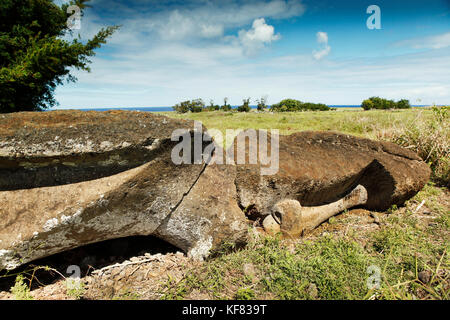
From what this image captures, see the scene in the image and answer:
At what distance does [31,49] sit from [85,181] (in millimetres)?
3427

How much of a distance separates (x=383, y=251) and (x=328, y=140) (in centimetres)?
195

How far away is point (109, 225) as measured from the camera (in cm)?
246

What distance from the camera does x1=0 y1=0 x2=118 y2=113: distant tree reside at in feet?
13.2

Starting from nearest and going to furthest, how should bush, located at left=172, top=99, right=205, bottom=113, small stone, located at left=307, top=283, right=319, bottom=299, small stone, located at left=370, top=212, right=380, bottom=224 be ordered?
small stone, located at left=307, top=283, right=319, bottom=299 → small stone, located at left=370, top=212, right=380, bottom=224 → bush, located at left=172, top=99, right=205, bottom=113

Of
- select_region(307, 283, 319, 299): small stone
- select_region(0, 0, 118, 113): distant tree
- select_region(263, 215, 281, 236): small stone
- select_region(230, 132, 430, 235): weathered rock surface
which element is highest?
select_region(0, 0, 118, 113): distant tree

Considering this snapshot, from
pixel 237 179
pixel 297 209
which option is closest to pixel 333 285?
pixel 297 209

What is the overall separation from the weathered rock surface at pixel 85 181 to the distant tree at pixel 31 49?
8.23 ft

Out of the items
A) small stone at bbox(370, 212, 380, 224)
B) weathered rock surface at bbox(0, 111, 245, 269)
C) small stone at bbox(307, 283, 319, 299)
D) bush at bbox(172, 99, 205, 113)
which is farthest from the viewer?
bush at bbox(172, 99, 205, 113)

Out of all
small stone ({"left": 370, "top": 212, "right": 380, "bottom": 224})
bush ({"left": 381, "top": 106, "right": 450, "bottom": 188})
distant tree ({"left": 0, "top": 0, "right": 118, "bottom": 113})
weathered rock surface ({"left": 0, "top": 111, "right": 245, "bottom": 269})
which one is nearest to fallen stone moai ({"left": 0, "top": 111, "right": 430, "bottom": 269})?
weathered rock surface ({"left": 0, "top": 111, "right": 245, "bottom": 269})

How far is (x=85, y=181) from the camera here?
2312mm

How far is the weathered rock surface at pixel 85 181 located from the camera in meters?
2.10

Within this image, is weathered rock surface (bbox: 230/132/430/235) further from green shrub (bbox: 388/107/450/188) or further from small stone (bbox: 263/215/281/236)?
green shrub (bbox: 388/107/450/188)

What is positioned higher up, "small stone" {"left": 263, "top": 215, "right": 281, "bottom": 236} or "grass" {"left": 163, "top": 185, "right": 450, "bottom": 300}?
"small stone" {"left": 263, "top": 215, "right": 281, "bottom": 236}
